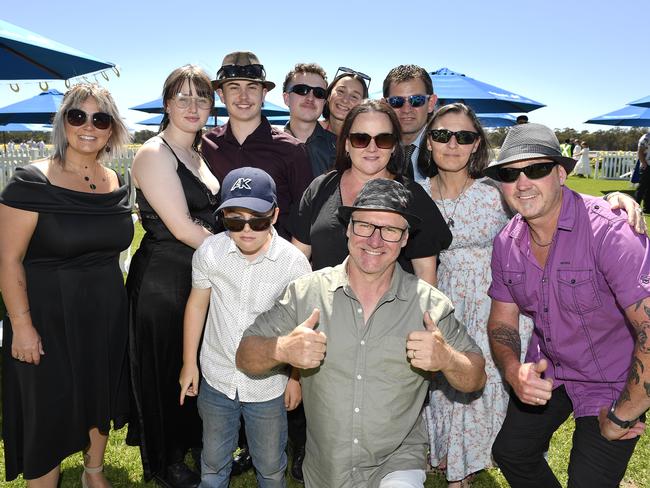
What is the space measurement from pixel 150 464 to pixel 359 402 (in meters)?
1.91

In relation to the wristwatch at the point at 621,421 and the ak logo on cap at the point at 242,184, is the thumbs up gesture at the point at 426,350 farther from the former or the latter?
the ak logo on cap at the point at 242,184

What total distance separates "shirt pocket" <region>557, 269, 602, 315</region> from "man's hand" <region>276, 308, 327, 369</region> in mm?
1327

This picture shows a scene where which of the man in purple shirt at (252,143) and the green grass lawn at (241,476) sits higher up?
the man in purple shirt at (252,143)

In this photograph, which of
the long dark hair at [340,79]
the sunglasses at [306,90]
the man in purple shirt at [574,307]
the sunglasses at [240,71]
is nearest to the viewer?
the man in purple shirt at [574,307]

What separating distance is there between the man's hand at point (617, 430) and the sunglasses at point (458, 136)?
1.80 meters

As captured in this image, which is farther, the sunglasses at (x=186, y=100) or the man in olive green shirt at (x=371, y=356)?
the sunglasses at (x=186, y=100)

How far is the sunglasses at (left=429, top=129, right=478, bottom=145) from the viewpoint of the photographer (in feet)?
11.0

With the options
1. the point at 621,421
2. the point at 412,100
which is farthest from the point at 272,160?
the point at 621,421

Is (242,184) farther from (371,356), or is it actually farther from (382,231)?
(371,356)

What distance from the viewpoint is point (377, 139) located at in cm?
309

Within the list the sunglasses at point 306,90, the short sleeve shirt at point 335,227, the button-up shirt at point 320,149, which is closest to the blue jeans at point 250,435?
the short sleeve shirt at point 335,227

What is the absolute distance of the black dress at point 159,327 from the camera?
338 cm

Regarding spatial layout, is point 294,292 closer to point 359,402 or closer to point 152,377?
point 359,402

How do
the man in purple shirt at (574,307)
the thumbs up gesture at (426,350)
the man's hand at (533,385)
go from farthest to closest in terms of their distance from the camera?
the man's hand at (533,385), the man in purple shirt at (574,307), the thumbs up gesture at (426,350)
